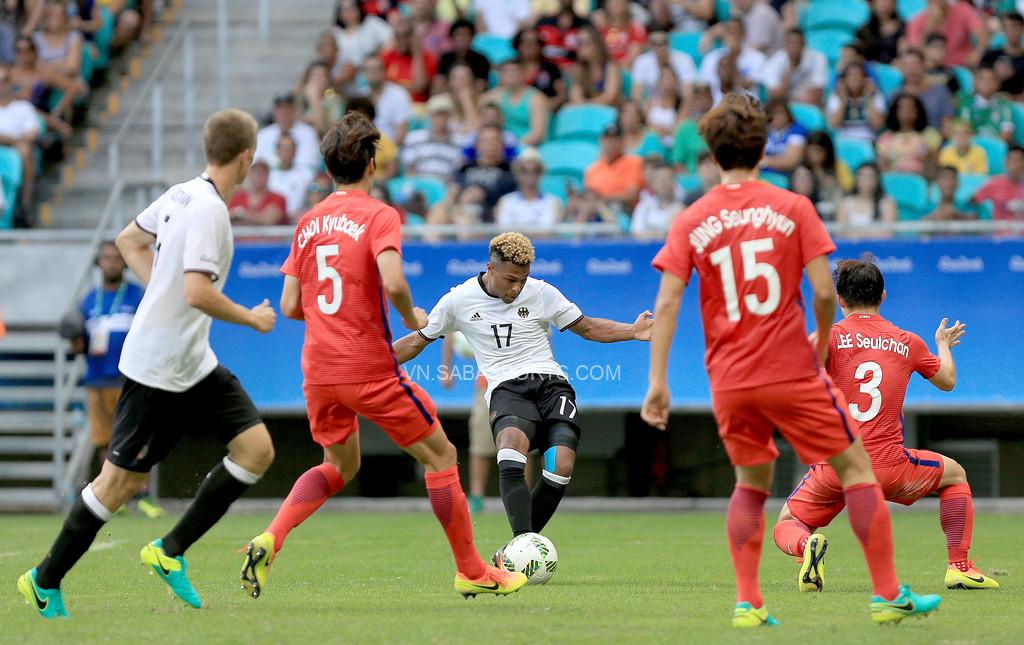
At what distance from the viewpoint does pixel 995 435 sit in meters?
15.7

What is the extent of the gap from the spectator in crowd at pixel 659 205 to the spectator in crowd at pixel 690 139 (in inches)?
44.9

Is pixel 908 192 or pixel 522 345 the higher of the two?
pixel 908 192

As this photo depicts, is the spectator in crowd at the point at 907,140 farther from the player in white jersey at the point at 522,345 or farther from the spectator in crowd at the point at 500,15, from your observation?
the player in white jersey at the point at 522,345

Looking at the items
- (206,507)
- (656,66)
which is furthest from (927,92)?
(206,507)

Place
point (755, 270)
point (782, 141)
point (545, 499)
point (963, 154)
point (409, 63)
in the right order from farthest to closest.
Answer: point (409, 63), point (963, 154), point (782, 141), point (545, 499), point (755, 270)

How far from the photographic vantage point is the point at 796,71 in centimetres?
1862

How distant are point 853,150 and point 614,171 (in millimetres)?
2748

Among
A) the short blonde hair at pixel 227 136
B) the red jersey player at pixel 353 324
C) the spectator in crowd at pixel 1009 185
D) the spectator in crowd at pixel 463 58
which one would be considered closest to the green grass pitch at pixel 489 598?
the red jersey player at pixel 353 324

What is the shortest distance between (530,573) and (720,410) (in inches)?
102

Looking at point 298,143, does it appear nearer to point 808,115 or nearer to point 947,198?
point 808,115

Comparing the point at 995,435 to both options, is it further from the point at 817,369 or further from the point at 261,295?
the point at 817,369

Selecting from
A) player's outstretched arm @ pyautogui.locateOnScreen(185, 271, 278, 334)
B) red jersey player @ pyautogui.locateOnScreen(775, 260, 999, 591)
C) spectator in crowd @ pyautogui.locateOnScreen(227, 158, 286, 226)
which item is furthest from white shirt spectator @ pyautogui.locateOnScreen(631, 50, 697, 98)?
player's outstretched arm @ pyautogui.locateOnScreen(185, 271, 278, 334)

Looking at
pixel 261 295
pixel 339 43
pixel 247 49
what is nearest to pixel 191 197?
pixel 261 295

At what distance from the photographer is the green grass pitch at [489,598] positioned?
21.4ft
